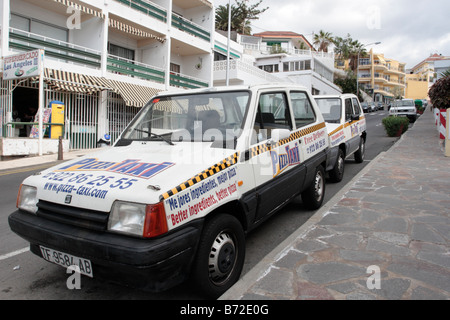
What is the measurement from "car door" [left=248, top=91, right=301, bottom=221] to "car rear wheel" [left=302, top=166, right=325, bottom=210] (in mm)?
706

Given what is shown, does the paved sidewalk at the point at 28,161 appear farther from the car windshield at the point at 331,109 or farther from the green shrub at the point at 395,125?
the green shrub at the point at 395,125

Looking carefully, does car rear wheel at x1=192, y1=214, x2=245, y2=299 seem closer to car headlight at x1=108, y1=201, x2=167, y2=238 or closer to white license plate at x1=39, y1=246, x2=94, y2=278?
car headlight at x1=108, y1=201, x2=167, y2=238

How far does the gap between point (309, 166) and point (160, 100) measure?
2226 millimetres

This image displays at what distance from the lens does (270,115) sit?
379 cm

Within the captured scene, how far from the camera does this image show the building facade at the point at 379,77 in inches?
2724

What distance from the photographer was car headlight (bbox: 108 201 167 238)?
2.19 meters

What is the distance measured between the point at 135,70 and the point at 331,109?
40.9ft

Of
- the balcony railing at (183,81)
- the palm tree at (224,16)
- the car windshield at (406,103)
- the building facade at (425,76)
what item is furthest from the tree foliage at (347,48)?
the balcony railing at (183,81)

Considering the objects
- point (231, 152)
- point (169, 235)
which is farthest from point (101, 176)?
point (231, 152)

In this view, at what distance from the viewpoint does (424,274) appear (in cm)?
279

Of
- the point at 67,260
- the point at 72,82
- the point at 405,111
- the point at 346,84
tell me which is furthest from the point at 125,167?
the point at 346,84

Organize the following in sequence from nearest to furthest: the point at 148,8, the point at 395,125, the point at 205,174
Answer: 1. the point at 205,174
2. the point at 395,125
3. the point at 148,8

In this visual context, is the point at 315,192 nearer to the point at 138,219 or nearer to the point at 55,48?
the point at 138,219

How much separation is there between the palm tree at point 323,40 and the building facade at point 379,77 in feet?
48.7
